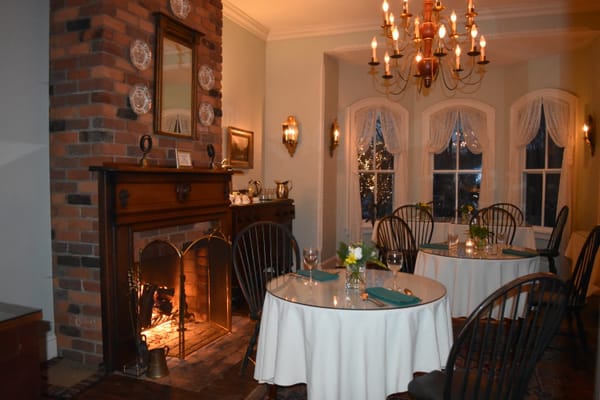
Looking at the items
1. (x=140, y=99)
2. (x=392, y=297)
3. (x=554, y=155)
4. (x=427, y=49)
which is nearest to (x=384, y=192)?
(x=554, y=155)

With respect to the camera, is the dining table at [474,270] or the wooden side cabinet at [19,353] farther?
the dining table at [474,270]

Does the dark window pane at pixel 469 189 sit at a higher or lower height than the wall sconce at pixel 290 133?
lower

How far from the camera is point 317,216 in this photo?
6.07m

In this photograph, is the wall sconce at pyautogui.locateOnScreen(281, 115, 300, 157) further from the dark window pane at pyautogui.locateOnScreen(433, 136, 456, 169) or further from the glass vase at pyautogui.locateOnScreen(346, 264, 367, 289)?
the glass vase at pyautogui.locateOnScreen(346, 264, 367, 289)

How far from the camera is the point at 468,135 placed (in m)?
→ 7.00

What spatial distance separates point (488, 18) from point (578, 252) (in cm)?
288

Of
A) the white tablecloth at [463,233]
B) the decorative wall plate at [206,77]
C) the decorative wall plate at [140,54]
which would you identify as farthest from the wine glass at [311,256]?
the white tablecloth at [463,233]

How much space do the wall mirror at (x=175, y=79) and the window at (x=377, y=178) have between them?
12.8 ft

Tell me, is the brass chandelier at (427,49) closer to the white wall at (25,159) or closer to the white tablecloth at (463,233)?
the white tablecloth at (463,233)

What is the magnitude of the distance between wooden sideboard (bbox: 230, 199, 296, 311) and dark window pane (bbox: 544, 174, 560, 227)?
3.57 m

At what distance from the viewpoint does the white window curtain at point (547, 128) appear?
604 cm

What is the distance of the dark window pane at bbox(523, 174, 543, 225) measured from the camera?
6.47m

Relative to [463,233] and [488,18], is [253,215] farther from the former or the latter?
[488,18]

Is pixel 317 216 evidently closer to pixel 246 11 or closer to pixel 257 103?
pixel 257 103
